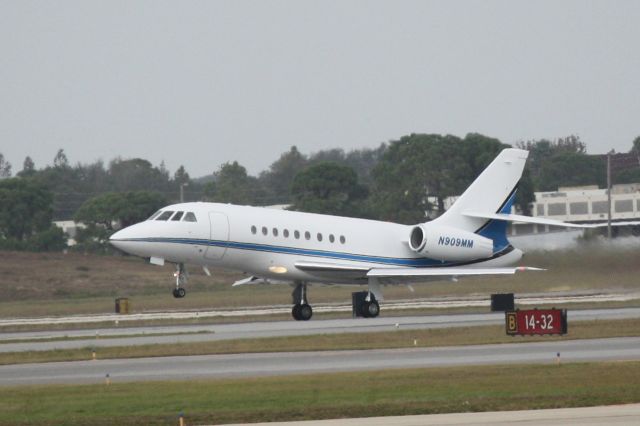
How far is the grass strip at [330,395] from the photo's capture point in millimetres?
18906

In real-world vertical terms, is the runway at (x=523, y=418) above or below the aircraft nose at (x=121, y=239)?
below

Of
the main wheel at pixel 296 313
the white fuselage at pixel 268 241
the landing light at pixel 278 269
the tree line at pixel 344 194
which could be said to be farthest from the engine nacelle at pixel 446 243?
the tree line at pixel 344 194

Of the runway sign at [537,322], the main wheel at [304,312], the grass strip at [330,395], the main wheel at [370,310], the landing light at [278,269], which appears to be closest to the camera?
the grass strip at [330,395]

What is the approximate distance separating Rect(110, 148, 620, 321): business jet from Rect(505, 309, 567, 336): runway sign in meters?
8.36

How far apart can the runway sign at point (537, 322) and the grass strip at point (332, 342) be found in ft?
0.95

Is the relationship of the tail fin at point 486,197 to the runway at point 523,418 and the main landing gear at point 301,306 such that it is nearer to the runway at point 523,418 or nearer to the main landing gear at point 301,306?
the main landing gear at point 301,306

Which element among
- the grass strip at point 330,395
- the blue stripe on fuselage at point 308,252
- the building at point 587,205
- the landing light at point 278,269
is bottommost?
the grass strip at point 330,395

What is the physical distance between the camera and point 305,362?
26312mm

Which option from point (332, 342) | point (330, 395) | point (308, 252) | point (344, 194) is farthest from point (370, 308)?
point (344, 194)

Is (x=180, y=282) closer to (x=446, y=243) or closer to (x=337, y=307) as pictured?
(x=446, y=243)

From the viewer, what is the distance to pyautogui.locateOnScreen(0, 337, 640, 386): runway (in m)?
24.8

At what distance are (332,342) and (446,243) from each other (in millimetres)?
12113

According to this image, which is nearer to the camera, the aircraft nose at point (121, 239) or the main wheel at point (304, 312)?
the aircraft nose at point (121, 239)

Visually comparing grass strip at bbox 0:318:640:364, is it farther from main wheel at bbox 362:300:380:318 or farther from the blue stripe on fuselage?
main wheel at bbox 362:300:380:318
